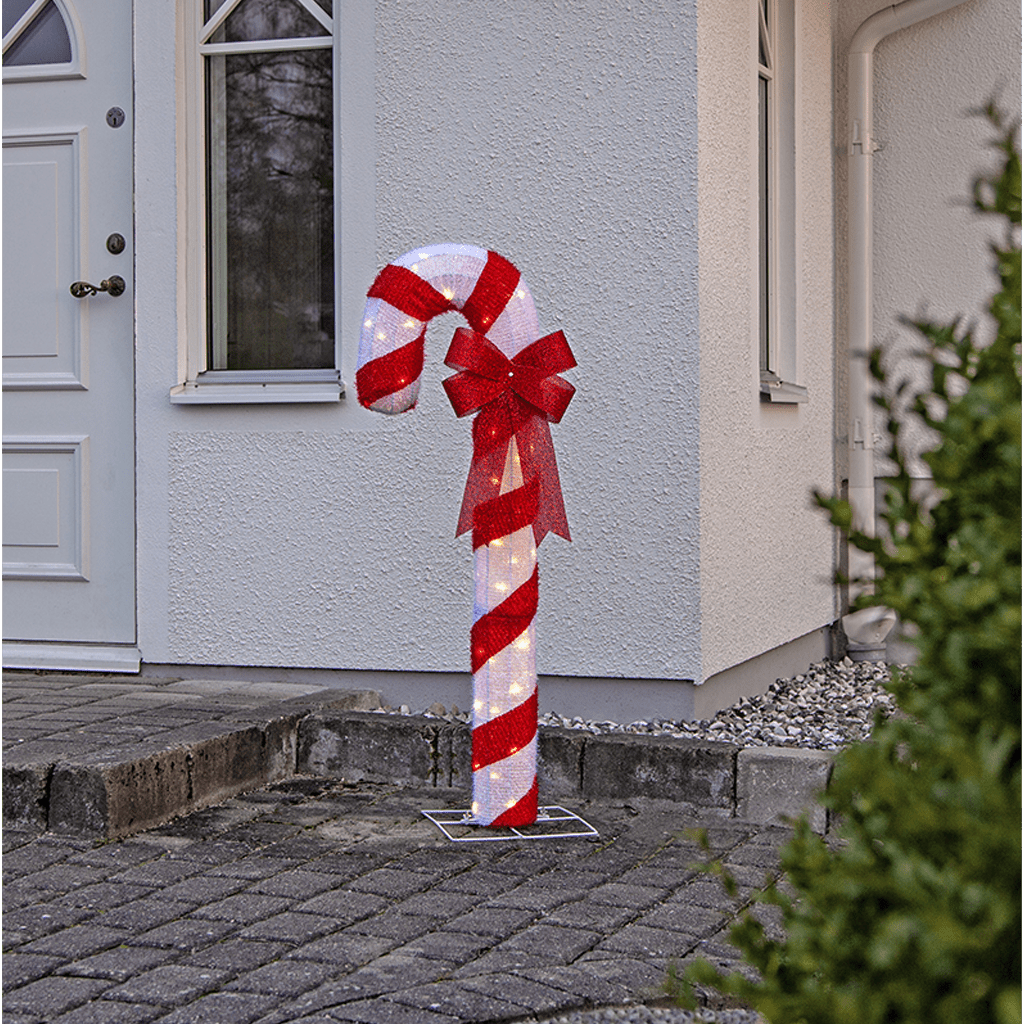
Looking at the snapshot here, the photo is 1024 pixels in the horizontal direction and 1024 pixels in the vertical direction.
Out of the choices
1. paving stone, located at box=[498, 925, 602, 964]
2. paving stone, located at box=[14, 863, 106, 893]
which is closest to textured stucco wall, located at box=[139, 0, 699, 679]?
paving stone, located at box=[14, 863, 106, 893]

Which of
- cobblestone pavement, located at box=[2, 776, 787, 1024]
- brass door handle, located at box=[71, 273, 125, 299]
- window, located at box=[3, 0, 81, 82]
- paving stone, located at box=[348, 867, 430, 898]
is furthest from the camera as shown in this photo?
window, located at box=[3, 0, 81, 82]

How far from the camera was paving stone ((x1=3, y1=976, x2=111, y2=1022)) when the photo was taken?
272 centimetres

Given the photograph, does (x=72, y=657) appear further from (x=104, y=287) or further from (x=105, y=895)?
(x=105, y=895)

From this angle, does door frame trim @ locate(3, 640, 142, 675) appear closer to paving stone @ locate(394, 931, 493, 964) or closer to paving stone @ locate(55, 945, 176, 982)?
paving stone @ locate(55, 945, 176, 982)

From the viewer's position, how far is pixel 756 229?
5828 millimetres

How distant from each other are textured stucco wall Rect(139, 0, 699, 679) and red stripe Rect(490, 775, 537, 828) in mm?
1069

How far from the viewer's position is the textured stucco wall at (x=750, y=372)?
514 cm

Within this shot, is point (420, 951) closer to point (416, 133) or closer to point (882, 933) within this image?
point (882, 933)

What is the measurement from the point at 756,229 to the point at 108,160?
264 cm

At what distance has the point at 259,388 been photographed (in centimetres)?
539

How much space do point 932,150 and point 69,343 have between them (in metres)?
4.32

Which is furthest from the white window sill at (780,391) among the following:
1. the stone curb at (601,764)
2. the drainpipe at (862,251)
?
the stone curb at (601,764)

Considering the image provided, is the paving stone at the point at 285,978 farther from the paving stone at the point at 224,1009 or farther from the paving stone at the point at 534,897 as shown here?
the paving stone at the point at 534,897

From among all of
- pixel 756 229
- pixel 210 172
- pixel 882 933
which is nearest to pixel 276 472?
pixel 210 172
